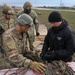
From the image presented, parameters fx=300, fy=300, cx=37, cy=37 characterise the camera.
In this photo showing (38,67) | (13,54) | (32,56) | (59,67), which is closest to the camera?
(38,67)

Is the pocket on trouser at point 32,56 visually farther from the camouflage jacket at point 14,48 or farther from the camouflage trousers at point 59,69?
the camouflage trousers at point 59,69

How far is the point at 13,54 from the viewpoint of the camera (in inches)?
183

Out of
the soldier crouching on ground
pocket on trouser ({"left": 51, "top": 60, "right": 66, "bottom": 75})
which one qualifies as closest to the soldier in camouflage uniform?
the soldier crouching on ground

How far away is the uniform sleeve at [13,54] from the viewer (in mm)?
4641

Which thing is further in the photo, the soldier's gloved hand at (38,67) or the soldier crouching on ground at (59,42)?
the soldier crouching on ground at (59,42)

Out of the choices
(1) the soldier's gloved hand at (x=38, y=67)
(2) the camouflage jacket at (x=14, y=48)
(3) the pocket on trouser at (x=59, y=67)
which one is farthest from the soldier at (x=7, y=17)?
(1) the soldier's gloved hand at (x=38, y=67)

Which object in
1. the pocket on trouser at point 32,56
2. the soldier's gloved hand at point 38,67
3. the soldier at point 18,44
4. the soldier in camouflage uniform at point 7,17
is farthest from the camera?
the soldier in camouflage uniform at point 7,17

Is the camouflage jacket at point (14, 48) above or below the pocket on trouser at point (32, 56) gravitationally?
above

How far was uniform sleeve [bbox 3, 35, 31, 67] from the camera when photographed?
464 cm

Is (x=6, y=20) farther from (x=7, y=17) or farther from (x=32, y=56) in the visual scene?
(x=32, y=56)

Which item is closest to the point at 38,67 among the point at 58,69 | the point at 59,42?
the point at 58,69

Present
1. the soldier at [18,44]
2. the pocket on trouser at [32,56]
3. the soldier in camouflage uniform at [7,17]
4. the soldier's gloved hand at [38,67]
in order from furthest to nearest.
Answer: the soldier in camouflage uniform at [7,17], the pocket on trouser at [32,56], the soldier at [18,44], the soldier's gloved hand at [38,67]

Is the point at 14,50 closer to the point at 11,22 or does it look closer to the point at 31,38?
the point at 31,38

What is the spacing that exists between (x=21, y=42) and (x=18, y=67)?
41cm
